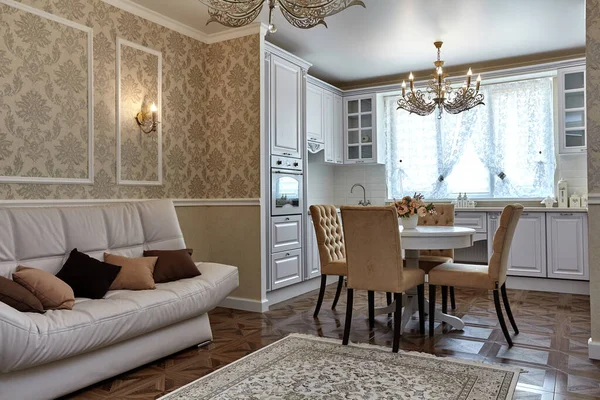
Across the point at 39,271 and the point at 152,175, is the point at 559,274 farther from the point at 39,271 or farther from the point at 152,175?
the point at 39,271

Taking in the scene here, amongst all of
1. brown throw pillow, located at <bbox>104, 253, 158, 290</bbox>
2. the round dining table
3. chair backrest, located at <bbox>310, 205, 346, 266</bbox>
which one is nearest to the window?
chair backrest, located at <bbox>310, 205, 346, 266</bbox>

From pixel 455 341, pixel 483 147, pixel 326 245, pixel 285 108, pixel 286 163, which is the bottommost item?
pixel 455 341

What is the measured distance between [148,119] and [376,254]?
7.44 feet

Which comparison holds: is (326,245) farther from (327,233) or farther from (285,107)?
(285,107)

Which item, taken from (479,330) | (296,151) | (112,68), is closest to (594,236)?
(479,330)

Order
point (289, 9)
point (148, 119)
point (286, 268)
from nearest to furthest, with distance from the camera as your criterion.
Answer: point (289, 9)
point (148, 119)
point (286, 268)

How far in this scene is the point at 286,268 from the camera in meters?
4.84

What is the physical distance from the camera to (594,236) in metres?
3.04

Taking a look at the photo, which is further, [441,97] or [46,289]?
[441,97]

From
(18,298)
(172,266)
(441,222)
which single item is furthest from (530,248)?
(18,298)

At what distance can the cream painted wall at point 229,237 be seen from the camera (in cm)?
444

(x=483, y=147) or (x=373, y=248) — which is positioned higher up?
(x=483, y=147)

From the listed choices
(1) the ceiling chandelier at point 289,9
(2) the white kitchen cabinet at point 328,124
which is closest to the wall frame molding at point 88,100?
(1) the ceiling chandelier at point 289,9

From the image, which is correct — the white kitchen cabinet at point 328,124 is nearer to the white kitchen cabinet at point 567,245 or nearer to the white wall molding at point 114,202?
the white wall molding at point 114,202
